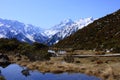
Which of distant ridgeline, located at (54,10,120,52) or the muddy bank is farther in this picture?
distant ridgeline, located at (54,10,120,52)

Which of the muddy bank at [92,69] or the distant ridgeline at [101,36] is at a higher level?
the distant ridgeline at [101,36]

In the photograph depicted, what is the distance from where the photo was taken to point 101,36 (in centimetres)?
15725

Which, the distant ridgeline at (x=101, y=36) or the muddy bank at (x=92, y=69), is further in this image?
the distant ridgeline at (x=101, y=36)

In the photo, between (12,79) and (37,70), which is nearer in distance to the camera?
(12,79)

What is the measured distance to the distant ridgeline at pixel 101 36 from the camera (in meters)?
134

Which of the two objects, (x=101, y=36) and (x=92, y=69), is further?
(x=101, y=36)

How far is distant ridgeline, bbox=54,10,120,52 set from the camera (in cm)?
13350

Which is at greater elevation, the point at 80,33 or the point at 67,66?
the point at 80,33

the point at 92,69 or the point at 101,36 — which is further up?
the point at 101,36

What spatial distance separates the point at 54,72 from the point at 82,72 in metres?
6.29

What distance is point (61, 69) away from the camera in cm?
6912

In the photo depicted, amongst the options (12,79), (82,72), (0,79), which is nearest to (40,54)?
(82,72)

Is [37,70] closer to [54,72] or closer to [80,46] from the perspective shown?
[54,72]

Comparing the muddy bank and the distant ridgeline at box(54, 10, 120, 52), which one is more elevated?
the distant ridgeline at box(54, 10, 120, 52)
